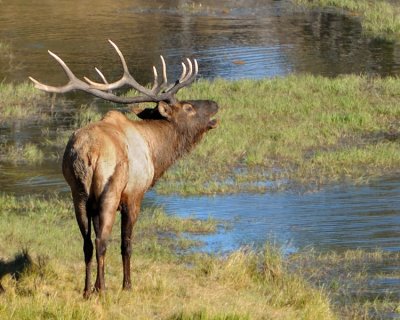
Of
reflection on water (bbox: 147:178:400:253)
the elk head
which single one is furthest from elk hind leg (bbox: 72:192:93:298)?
reflection on water (bbox: 147:178:400:253)

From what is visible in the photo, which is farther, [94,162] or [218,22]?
[218,22]

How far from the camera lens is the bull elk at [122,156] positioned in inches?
291

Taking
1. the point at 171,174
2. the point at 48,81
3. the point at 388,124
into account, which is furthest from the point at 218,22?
the point at 171,174

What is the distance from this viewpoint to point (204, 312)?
22.6ft

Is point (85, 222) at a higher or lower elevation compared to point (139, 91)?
lower

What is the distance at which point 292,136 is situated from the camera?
14078mm

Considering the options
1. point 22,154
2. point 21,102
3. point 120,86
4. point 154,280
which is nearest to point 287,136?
point 22,154

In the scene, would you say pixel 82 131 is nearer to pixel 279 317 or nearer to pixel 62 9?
pixel 279 317

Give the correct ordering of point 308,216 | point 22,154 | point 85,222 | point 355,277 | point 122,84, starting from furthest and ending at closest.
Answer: point 22,154, point 308,216, point 355,277, point 122,84, point 85,222

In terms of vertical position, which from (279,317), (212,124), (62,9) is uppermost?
(212,124)

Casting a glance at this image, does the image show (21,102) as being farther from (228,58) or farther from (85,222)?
(85,222)

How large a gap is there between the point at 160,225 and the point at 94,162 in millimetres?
3331

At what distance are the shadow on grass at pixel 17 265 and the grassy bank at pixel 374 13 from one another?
15745mm

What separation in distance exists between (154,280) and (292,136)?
21.2 feet
